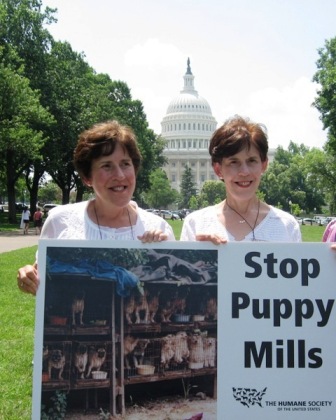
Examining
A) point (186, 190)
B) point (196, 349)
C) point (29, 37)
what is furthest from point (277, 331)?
point (186, 190)

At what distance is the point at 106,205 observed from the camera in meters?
3.09

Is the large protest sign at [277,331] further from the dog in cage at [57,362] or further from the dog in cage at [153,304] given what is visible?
the dog in cage at [57,362]

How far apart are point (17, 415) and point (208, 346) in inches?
94.1

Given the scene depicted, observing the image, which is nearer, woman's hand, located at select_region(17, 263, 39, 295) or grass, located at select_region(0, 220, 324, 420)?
woman's hand, located at select_region(17, 263, 39, 295)

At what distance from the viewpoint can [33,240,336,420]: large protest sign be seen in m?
2.82

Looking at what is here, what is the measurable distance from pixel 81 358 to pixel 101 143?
1.06 meters

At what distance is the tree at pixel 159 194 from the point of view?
98.2 m

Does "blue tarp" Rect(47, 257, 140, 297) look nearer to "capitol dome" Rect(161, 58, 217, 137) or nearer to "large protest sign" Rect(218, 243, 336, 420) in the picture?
"large protest sign" Rect(218, 243, 336, 420)

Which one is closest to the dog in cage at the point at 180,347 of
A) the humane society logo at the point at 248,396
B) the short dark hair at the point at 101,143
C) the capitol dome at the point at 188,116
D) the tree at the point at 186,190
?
the humane society logo at the point at 248,396

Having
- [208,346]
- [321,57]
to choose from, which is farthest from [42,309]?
[321,57]

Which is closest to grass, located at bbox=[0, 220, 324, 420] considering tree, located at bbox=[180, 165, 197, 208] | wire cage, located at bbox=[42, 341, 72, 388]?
wire cage, located at bbox=[42, 341, 72, 388]

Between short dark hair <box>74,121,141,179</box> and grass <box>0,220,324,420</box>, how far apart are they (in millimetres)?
2440

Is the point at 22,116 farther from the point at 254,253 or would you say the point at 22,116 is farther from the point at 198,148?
the point at 198,148

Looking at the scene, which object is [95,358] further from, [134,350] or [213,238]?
[213,238]
